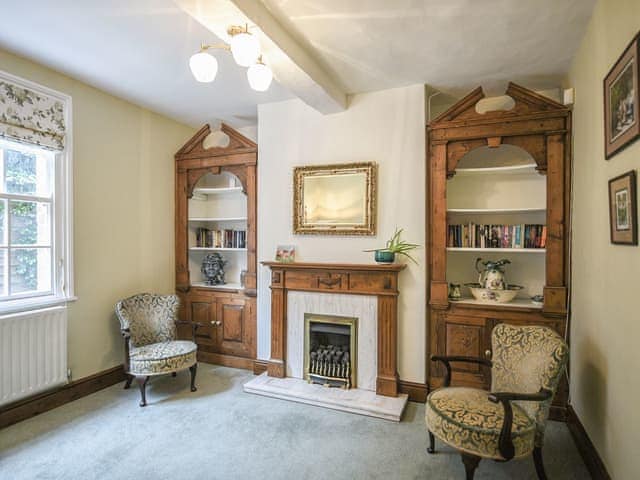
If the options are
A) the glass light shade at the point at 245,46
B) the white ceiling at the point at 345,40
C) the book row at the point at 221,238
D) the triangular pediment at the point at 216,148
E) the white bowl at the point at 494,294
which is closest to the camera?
the glass light shade at the point at 245,46

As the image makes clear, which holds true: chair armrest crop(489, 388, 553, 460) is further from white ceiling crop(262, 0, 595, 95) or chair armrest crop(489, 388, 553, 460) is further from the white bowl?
white ceiling crop(262, 0, 595, 95)

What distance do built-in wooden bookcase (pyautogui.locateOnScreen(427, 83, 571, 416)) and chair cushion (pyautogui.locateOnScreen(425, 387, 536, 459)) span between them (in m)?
0.62

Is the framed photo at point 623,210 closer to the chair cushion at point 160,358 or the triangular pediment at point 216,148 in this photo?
the triangular pediment at point 216,148

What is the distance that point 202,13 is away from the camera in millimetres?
1852

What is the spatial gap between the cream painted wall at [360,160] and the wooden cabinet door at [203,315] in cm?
66

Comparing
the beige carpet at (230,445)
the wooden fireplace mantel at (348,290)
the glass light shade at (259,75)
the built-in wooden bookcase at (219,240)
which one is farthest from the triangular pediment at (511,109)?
the beige carpet at (230,445)

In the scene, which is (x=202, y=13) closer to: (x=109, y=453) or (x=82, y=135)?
(x=82, y=135)

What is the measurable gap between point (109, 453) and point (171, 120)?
3.34 metres

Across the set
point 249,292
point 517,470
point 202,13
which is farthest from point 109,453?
point 202,13

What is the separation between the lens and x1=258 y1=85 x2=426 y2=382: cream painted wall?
10.2 feet

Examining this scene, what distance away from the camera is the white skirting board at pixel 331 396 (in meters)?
2.82

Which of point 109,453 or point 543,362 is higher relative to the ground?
point 543,362

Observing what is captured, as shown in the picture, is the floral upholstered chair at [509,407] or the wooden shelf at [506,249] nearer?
the floral upholstered chair at [509,407]

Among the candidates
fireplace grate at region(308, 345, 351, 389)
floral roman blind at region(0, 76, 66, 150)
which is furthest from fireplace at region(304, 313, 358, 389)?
floral roman blind at region(0, 76, 66, 150)
